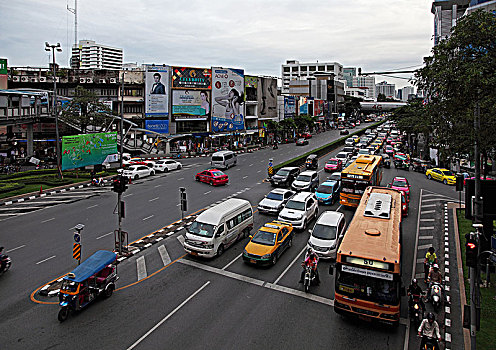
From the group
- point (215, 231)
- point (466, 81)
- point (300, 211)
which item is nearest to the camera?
point (466, 81)

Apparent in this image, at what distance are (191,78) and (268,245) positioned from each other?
49.9 metres

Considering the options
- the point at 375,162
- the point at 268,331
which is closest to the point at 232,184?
the point at 375,162

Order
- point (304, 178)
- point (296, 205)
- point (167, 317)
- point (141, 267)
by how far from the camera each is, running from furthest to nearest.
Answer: point (304, 178) < point (296, 205) < point (141, 267) < point (167, 317)

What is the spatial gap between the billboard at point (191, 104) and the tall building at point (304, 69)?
412 ft

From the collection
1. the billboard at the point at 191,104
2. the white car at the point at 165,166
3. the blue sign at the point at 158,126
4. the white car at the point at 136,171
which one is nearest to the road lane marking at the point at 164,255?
the white car at the point at 136,171

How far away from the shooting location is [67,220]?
23.0m

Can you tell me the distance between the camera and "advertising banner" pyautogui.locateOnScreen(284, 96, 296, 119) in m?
87.9

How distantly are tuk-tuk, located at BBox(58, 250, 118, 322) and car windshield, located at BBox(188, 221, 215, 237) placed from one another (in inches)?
166

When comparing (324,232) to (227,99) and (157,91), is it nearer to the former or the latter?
(157,91)

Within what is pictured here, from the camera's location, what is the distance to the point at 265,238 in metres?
16.9

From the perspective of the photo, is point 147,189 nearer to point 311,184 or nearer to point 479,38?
point 311,184

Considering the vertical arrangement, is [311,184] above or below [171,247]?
above

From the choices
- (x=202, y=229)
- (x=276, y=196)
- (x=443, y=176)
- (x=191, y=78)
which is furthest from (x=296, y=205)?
→ (x=191, y=78)

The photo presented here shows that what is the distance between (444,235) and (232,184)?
19219 millimetres
